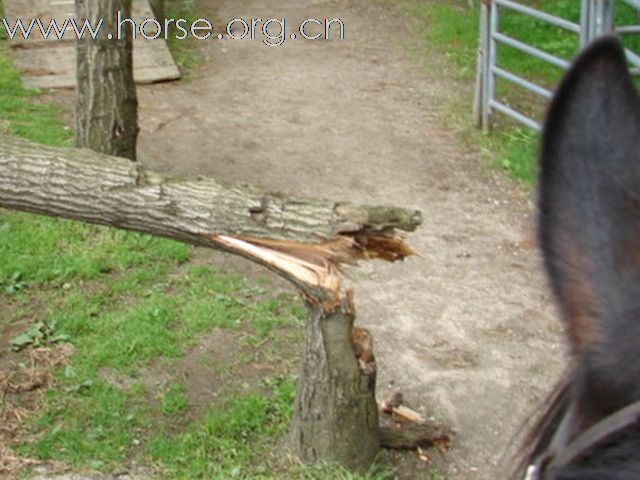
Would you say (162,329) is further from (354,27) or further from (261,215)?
(354,27)

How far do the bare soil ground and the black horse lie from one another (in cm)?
133

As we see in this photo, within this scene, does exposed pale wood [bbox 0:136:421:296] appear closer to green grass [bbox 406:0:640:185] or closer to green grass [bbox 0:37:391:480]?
green grass [bbox 0:37:391:480]

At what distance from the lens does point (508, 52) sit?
9016mm

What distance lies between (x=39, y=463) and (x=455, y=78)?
5672 millimetres

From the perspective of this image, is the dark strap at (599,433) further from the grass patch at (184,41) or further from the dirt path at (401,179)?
the grass patch at (184,41)

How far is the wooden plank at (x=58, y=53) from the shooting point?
8.47 meters

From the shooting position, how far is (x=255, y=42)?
10.0 meters

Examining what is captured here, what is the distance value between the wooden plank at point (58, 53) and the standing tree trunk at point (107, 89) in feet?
8.51

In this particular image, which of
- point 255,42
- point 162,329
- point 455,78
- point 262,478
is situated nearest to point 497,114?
point 455,78

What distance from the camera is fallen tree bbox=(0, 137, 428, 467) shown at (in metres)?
3.47

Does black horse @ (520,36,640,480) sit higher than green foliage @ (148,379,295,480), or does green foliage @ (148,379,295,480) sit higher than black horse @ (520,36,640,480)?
black horse @ (520,36,640,480)

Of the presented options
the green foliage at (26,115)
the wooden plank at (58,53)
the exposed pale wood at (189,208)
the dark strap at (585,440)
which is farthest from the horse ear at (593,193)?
the wooden plank at (58,53)

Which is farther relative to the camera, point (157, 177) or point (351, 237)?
point (157, 177)

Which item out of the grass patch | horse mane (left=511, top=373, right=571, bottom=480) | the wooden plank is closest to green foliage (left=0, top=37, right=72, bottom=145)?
the wooden plank
